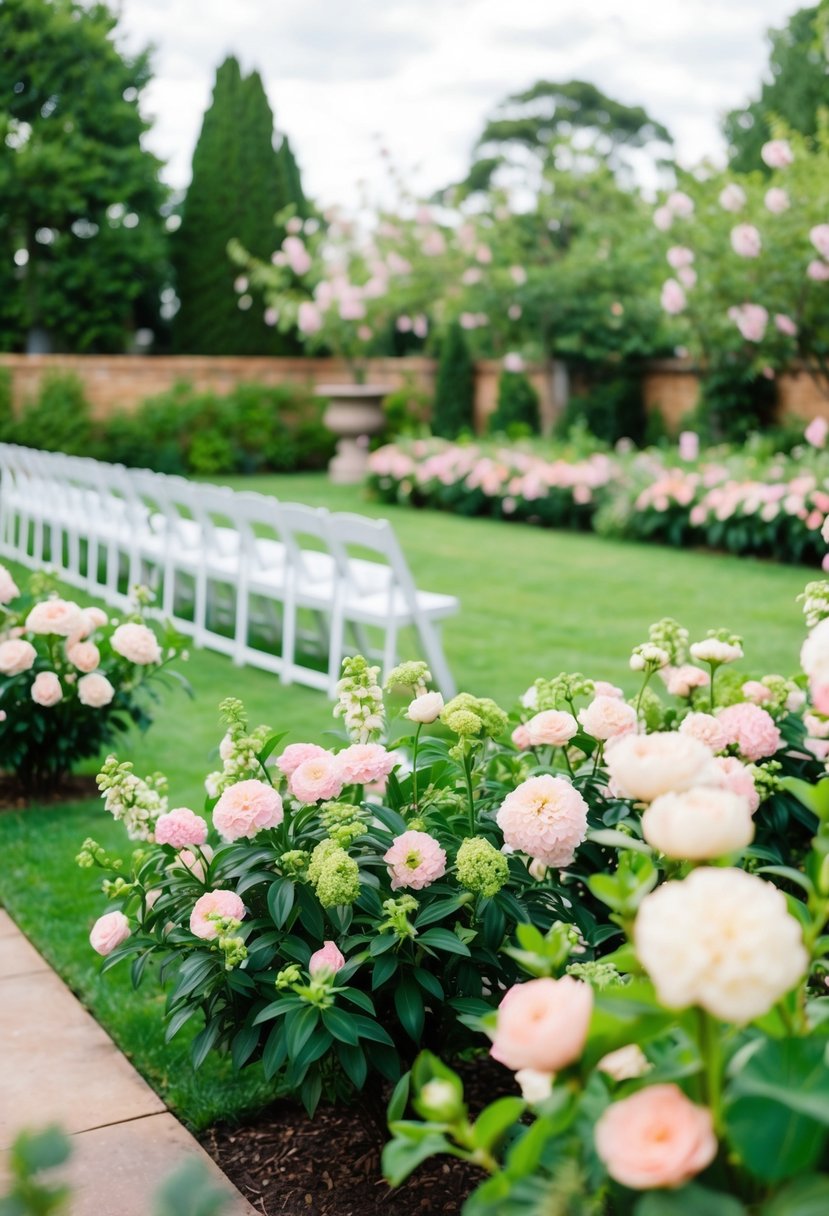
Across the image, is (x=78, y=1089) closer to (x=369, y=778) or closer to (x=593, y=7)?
(x=369, y=778)

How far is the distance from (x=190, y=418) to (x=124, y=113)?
595 centimetres

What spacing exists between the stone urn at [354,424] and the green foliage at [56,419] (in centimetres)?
312

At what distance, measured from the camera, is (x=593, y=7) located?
99.1ft

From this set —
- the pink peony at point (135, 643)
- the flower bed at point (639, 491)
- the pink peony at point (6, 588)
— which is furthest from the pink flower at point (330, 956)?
the flower bed at point (639, 491)

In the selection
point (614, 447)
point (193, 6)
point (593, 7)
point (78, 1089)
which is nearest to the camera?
point (78, 1089)

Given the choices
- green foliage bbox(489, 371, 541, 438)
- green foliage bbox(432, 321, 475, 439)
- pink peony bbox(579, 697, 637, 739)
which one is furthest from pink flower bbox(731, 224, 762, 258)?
pink peony bbox(579, 697, 637, 739)

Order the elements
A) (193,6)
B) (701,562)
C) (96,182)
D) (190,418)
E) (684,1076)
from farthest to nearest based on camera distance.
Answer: (96,182)
(193,6)
(190,418)
(701,562)
(684,1076)

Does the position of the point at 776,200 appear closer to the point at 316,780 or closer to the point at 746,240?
the point at 746,240

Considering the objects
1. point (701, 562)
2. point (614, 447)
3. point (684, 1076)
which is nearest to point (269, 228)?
point (614, 447)

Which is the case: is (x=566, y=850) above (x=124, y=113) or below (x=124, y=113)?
below

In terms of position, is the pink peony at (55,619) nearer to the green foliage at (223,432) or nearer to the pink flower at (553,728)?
the pink flower at (553,728)

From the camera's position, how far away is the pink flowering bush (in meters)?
3.71

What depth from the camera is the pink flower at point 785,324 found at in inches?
403

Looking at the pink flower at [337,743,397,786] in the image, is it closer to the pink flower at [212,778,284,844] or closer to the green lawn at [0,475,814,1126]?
the pink flower at [212,778,284,844]
